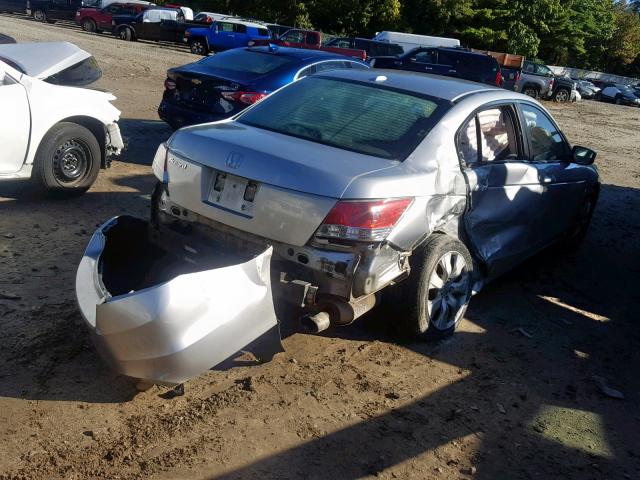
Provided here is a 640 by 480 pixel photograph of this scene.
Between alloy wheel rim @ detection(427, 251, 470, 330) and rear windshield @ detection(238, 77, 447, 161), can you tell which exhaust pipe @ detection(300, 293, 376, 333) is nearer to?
alloy wheel rim @ detection(427, 251, 470, 330)

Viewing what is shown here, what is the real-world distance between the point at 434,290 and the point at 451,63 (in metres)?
17.7

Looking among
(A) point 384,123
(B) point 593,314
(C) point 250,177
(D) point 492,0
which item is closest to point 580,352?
(B) point 593,314

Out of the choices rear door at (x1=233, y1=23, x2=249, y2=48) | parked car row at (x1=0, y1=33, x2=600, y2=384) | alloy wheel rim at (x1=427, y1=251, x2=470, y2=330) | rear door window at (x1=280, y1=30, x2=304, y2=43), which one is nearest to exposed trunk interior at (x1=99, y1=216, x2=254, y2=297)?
parked car row at (x1=0, y1=33, x2=600, y2=384)

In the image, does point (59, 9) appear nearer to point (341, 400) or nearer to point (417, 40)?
point (417, 40)

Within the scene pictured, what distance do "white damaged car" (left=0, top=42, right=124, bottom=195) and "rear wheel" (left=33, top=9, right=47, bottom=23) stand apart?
34065mm

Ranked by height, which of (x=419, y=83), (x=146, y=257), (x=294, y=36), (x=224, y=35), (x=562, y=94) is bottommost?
(x=562, y=94)

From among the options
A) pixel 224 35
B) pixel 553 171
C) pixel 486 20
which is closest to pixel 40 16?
pixel 224 35

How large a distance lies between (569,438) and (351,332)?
1.56 meters

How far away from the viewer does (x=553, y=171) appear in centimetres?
598

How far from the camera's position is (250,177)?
13.2 feet

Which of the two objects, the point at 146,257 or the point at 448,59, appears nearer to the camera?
the point at 146,257

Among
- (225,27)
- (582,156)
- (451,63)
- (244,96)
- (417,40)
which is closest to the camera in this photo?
(582,156)

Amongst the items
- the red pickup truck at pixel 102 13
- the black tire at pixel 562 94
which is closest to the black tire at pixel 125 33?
the red pickup truck at pixel 102 13

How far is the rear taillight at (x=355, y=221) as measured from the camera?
3.85 m
